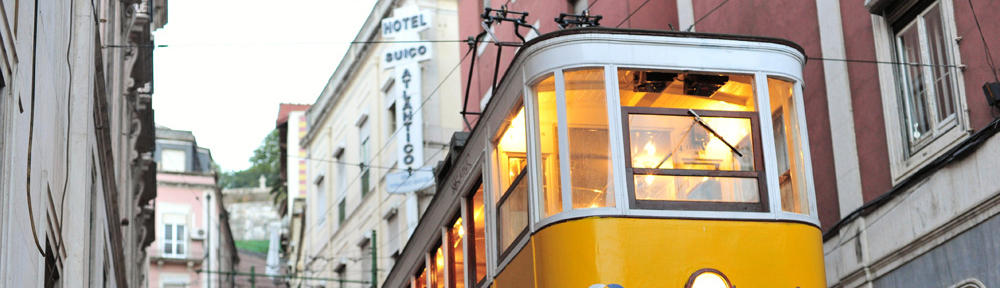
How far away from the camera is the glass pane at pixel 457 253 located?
17.3 meters

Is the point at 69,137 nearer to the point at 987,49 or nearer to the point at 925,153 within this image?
the point at 925,153

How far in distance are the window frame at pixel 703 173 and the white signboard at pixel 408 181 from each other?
19.6 meters

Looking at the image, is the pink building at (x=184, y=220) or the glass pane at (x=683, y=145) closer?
the glass pane at (x=683, y=145)

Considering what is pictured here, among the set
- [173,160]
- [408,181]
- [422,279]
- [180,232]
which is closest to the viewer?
[422,279]

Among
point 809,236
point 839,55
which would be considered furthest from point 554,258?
point 839,55

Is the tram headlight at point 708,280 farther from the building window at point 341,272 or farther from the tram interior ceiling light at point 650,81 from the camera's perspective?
the building window at point 341,272

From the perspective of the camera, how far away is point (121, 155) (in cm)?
2620

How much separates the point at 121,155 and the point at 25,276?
596 inches

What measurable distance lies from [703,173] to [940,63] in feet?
12.7

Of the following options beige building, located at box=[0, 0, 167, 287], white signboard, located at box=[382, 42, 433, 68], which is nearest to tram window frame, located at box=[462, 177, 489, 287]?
beige building, located at box=[0, 0, 167, 287]

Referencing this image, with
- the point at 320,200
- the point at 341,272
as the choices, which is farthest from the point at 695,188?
the point at 320,200

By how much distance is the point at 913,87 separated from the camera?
54.3 ft

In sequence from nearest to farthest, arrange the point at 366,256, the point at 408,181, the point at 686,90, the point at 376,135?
the point at 686,90, the point at 408,181, the point at 376,135, the point at 366,256

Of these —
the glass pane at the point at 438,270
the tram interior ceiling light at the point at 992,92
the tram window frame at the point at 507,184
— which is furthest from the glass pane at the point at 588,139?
the glass pane at the point at 438,270
